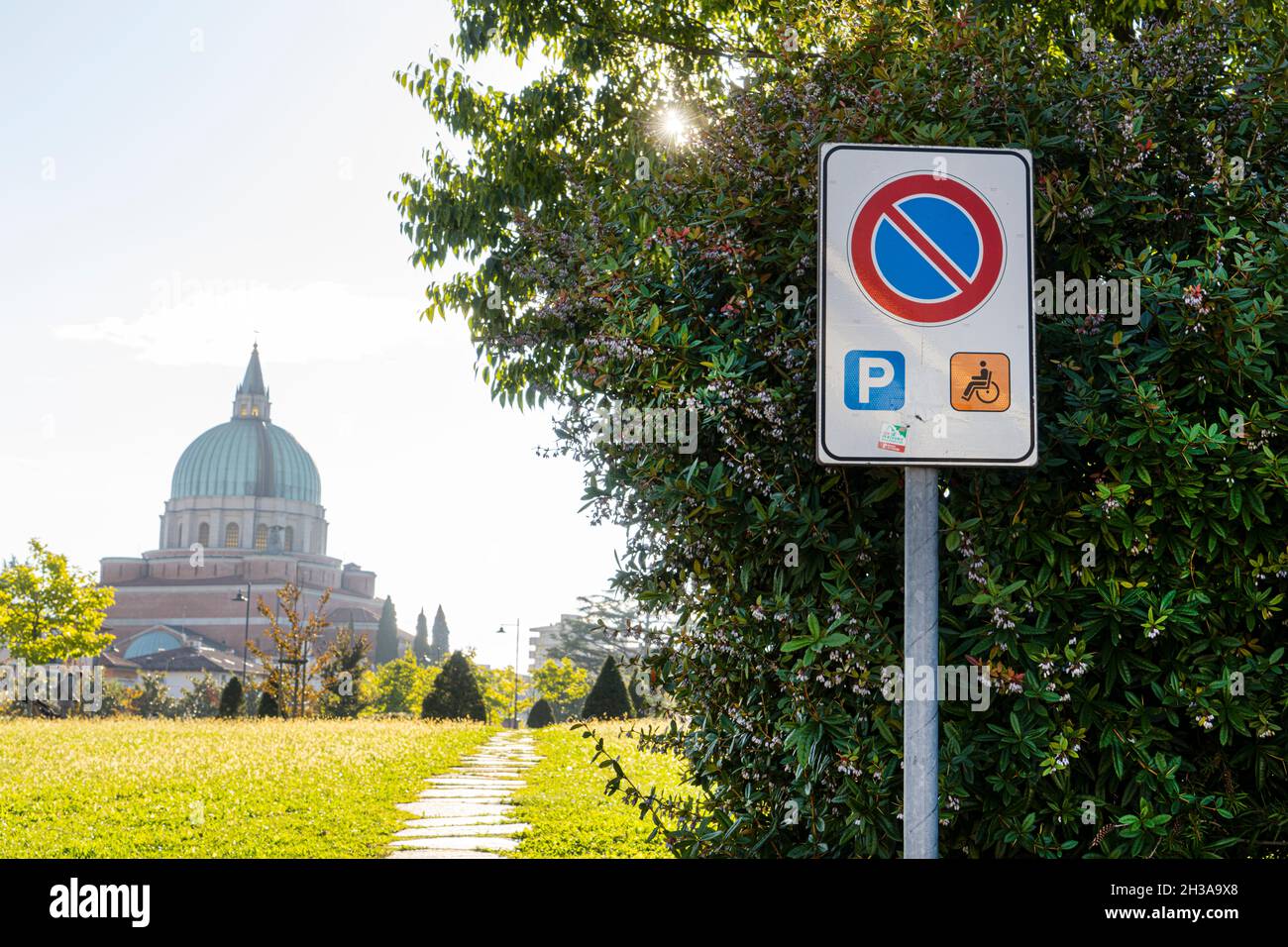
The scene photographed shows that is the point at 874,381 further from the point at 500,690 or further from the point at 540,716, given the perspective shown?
the point at 500,690

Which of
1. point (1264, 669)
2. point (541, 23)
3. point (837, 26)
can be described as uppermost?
point (541, 23)

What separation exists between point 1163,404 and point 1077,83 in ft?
4.49

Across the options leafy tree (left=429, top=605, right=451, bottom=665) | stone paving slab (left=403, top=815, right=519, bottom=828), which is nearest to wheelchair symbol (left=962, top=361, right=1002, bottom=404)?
stone paving slab (left=403, top=815, right=519, bottom=828)

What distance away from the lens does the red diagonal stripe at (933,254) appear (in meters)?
2.56

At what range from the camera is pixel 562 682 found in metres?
48.6

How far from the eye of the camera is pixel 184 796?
9.01m

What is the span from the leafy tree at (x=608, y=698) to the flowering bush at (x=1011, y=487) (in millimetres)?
19228

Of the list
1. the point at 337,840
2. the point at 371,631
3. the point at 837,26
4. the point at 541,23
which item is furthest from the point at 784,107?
the point at 371,631

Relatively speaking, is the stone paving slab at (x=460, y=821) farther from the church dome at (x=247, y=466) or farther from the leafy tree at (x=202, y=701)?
the church dome at (x=247, y=466)

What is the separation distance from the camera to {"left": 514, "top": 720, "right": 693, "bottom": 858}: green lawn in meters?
6.44

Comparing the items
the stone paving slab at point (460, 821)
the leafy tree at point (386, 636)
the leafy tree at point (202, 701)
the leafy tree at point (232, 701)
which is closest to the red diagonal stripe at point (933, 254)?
the stone paving slab at point (460, 821)

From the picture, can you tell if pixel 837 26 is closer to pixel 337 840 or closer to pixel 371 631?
pixel 337 840

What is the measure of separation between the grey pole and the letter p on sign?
0.61ft
